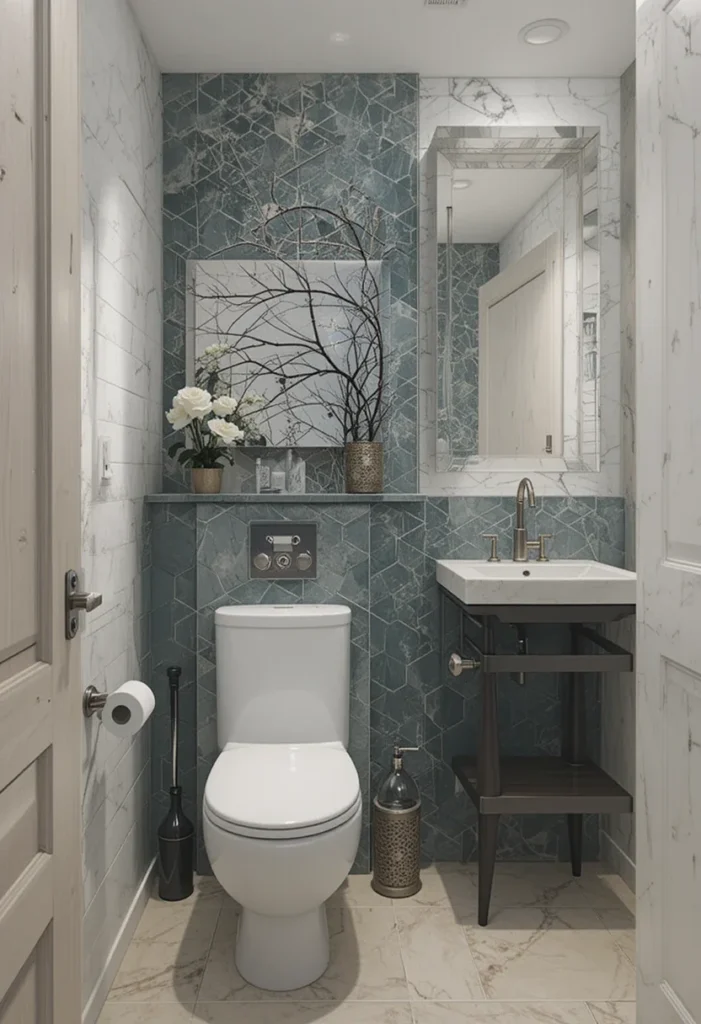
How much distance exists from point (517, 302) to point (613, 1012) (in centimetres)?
201

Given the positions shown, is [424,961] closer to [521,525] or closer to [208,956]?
[208,956]

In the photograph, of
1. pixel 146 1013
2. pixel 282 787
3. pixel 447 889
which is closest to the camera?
pixel 146 1013

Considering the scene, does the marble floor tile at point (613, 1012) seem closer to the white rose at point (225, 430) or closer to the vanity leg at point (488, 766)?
the vanity leg at point (488, 766)

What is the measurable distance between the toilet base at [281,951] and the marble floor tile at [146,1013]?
0.17 metres

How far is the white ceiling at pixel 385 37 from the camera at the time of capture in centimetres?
230

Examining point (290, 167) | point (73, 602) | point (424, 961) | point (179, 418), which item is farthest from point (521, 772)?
point (290, 167)

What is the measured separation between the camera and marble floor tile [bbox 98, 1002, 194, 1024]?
1.84 meters

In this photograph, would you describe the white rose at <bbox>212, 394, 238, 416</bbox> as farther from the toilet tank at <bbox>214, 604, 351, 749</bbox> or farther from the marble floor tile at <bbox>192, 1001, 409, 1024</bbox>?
the marble floor tile at <bbox>192, 1001, 409, 1024</bbox>

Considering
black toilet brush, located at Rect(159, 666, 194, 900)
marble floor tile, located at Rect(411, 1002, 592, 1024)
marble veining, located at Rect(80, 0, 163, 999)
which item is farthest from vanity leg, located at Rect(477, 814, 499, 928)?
marble veining, located at Rect(80, 0, 163, 999)

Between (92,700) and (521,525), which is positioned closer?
(92,700)

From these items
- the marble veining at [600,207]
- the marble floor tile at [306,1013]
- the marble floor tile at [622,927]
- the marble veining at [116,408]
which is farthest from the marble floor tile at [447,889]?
the marble veining at [600,207]

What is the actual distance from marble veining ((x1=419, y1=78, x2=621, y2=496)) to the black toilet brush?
1189 millimetres

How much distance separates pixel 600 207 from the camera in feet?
8.78

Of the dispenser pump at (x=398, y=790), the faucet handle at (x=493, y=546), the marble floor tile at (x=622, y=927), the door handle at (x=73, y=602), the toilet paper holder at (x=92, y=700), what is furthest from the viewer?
the faucet handle at (x=493, y=546)
